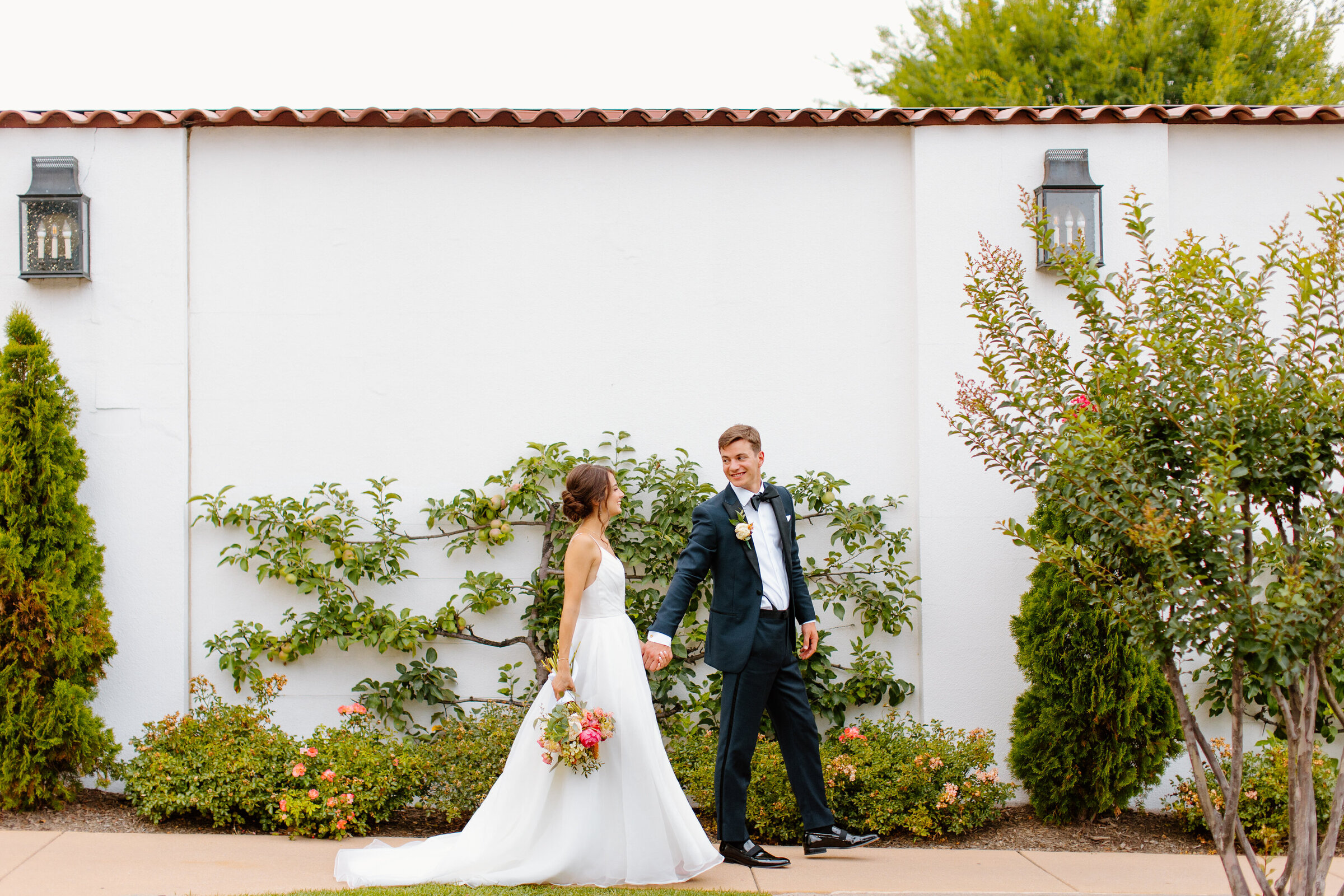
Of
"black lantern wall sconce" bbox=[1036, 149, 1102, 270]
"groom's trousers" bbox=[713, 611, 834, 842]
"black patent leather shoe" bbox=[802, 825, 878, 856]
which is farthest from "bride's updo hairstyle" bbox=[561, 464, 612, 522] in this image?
"black lantern wall sconce" bbox=[1036, 149, 1102, 270]

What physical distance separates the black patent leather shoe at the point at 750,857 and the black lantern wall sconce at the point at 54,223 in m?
4.49

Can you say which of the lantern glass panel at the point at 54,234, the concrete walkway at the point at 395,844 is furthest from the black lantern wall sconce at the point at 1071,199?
the lantern glass panel at the point at 54,234

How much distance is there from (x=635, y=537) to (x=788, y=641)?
1241 millimetres

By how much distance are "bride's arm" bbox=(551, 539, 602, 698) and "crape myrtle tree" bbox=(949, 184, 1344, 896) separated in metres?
1.69

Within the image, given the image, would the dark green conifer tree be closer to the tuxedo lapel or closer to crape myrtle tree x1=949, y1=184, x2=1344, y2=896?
the tuxedo lapel

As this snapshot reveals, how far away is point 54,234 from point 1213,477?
565 cm

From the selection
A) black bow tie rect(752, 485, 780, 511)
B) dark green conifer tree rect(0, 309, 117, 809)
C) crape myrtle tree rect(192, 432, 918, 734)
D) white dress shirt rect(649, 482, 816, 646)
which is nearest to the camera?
white dress shirt rect(649, 482, 816, 646)

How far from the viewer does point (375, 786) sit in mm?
4684

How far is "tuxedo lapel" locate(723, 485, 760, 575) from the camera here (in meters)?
4.46

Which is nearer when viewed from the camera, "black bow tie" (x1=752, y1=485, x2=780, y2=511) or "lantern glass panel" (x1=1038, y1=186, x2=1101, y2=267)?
"black bow tie" (x1=752, y1=485, x2=780, y2=511)

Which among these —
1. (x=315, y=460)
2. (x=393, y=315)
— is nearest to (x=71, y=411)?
(x=315, y=460)

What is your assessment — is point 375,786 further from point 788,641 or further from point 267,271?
point 267,271

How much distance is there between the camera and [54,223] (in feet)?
17.4

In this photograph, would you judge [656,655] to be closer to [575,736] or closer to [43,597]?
[575,736]
